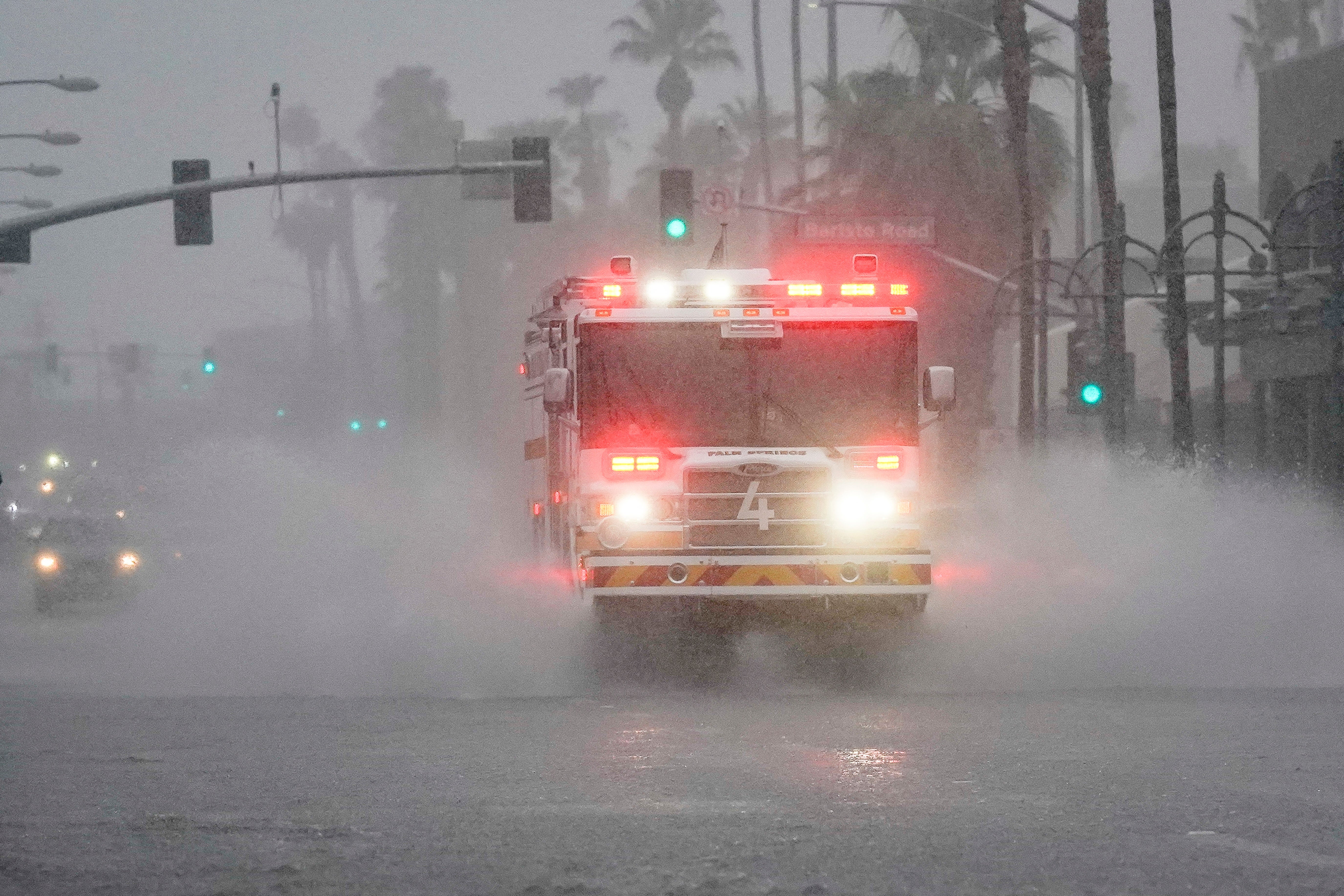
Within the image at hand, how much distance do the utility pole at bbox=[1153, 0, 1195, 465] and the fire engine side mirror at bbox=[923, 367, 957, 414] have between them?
44.1ft

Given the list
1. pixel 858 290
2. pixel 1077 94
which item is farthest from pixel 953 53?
pixel 858 290

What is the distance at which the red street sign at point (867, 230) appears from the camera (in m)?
33.2

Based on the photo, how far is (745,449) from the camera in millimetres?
15078

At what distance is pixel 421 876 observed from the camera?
7770 mm

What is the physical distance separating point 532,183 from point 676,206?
6.73ft

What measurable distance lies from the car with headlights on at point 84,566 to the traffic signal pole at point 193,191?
3712 mm

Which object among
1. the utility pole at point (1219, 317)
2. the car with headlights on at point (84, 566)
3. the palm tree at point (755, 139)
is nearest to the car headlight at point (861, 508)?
the utility pole at point (1219, 317)

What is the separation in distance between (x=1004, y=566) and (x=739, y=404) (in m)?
4.50

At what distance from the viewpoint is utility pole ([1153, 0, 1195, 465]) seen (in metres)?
28.1

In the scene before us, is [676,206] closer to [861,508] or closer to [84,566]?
[84,566]

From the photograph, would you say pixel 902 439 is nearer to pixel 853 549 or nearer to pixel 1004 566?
pixel 853 549

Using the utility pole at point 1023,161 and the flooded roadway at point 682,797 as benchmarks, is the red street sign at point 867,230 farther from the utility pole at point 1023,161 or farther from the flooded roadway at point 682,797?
the flooded roadway at point 682,797

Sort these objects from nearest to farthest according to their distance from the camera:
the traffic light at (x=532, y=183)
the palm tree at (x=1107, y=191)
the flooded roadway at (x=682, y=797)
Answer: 1. the flooded roadway at (x=682, y=797)
2. the traffic light at (x=532, y=183)
3. the palm tree at (x=1107, y=191)

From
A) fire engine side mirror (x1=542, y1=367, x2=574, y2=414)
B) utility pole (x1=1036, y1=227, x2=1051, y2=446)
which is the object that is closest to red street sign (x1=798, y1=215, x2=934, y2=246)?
utility pole (x1=1036, y1=227, x2=1051, y2=446)
